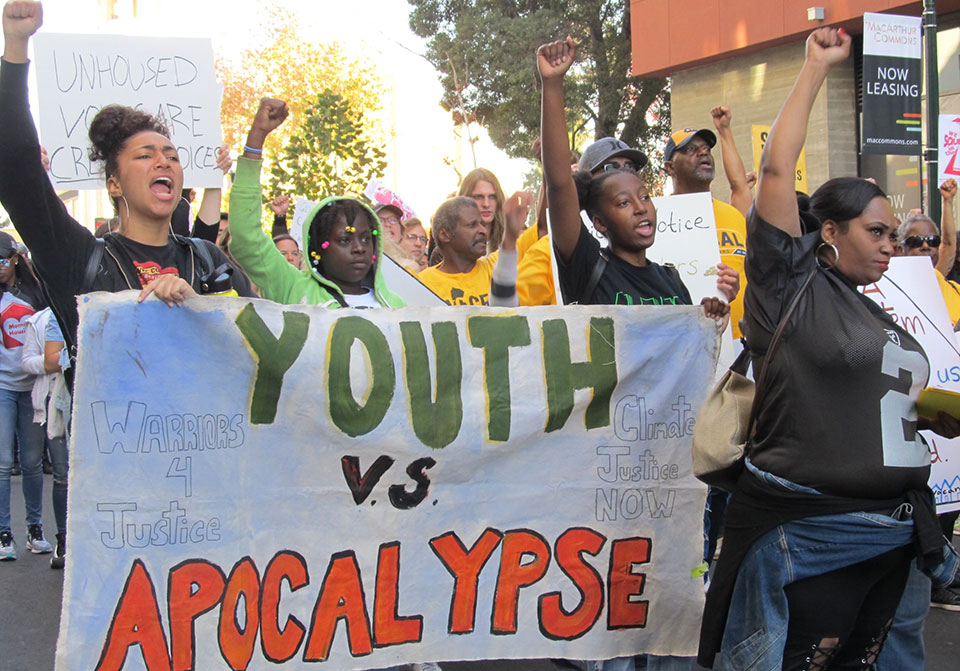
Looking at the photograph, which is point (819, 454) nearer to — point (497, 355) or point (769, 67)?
point (497, 355)

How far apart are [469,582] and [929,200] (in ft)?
Answer: 22.0

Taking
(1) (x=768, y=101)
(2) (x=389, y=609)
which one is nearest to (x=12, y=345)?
(2) (x=389, y=609)

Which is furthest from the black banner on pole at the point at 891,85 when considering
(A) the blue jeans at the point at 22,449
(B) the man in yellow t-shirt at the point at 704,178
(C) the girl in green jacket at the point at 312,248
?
(A) the blue jeans at the point at 22,449

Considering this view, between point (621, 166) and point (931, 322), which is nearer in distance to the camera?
point (621, 166)

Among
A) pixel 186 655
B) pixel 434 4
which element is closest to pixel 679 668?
pixel 186 655

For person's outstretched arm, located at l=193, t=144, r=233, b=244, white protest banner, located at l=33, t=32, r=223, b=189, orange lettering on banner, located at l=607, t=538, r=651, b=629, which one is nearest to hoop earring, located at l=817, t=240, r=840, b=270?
orange lettering on banner, located at l=607, t=538, r=651, b=629

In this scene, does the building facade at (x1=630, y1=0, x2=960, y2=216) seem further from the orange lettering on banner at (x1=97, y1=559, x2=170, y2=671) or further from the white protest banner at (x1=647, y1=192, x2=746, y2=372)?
the orange lettering on banner at (x1=97, y1=559, x2=170, y2=671)

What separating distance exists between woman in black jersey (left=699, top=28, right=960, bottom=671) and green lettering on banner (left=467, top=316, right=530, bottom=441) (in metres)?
0.81

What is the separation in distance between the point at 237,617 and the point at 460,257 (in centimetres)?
239

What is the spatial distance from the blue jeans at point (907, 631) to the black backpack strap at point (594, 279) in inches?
51.3

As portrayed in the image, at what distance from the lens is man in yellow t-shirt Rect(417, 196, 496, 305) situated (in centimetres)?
490

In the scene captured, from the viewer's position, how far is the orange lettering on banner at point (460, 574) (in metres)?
3.26

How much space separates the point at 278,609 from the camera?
3109 mm

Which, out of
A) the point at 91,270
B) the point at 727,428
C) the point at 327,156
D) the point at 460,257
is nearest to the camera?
the point at 727,428
